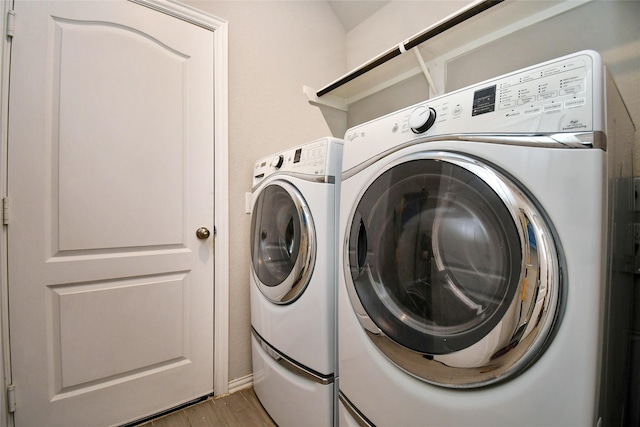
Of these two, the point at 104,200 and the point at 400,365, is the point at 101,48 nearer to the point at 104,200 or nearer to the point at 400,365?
the point at 104,200

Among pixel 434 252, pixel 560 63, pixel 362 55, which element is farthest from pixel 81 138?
pixel 362 55

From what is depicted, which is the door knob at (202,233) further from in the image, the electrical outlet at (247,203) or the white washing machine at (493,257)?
the white washing machine at (493,257)

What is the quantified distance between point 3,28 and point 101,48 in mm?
293

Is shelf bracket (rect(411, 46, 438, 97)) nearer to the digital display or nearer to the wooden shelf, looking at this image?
the wooden shelf

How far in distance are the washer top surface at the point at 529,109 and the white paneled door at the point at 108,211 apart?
1160 mm

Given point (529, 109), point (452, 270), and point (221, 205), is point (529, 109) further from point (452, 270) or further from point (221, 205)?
point (221, 205)

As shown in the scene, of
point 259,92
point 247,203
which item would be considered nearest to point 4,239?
point 247,203

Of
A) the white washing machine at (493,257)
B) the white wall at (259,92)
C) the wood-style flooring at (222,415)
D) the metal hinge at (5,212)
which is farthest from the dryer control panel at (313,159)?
the wood-style flooring at (222,415)

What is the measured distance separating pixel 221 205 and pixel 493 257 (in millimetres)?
1280

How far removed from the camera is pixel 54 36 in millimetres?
1111

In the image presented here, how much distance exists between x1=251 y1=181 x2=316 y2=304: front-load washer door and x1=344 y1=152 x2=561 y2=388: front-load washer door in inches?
8.8

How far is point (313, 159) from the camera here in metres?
1.03

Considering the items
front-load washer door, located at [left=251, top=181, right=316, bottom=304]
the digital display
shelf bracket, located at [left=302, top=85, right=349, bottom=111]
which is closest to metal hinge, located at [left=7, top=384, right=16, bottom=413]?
front-load washer door, located at [left=251, top=181, right=316, bottom=304]

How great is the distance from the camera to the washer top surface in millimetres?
479
